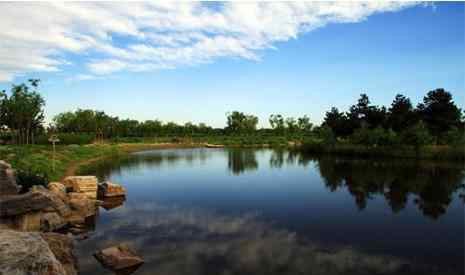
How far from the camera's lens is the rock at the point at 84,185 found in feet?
50.8

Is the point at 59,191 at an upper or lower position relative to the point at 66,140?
Result: lower

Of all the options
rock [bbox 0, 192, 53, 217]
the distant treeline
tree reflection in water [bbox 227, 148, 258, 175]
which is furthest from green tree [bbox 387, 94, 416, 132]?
rock [bbox 0, 192, 53, 217]

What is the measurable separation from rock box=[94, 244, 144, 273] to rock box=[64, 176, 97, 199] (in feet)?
24.3

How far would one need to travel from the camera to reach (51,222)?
10805 mm

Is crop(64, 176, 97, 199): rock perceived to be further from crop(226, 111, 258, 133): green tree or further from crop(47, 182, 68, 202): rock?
crop(226, 111, 258, 133): green tree

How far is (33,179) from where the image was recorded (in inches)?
565

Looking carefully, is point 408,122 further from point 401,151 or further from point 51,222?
point 51,222

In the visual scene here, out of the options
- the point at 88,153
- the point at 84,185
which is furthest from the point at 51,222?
the point at 88,153

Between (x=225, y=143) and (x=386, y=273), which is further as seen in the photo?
(x=225, y=143)

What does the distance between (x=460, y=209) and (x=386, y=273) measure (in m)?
9.61

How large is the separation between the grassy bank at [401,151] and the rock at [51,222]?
122 ft

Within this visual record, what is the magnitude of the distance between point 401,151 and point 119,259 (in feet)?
124

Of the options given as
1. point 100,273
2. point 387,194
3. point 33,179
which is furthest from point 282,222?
point 33,179

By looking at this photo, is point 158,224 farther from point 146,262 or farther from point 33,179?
point 33,179
